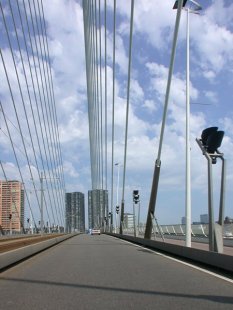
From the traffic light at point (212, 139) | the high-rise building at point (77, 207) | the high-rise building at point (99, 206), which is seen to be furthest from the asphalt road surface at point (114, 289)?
the high-rise building at point (77, 207)

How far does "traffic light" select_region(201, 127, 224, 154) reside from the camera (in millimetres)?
16188

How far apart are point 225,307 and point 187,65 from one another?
2109 centimetres

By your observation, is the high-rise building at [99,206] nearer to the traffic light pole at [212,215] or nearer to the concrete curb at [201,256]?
the concrete curb at [201,256]

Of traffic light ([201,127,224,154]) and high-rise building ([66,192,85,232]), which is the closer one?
traffic light ([201,127,224,154])

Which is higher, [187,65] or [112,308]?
[187,65]

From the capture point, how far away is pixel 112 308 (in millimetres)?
8016

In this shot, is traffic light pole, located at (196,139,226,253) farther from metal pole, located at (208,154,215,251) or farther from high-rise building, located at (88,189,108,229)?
high-rise building, located at (88,189,108,229)

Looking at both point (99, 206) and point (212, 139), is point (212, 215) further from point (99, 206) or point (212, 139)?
point (99, 206)

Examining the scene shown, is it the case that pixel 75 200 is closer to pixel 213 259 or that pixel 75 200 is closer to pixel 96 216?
pixel 96 216

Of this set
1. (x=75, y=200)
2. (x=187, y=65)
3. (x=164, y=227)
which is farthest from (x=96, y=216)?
(x=187, y=65)

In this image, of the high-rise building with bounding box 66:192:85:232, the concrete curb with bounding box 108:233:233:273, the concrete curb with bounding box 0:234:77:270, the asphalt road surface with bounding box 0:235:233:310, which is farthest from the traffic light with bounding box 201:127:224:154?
the high-rise building with bounding box 66:192:85:232

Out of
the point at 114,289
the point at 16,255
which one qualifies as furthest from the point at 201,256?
the point at 114,289

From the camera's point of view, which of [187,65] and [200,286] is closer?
[200,286]

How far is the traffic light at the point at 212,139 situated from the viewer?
53.1 ft
